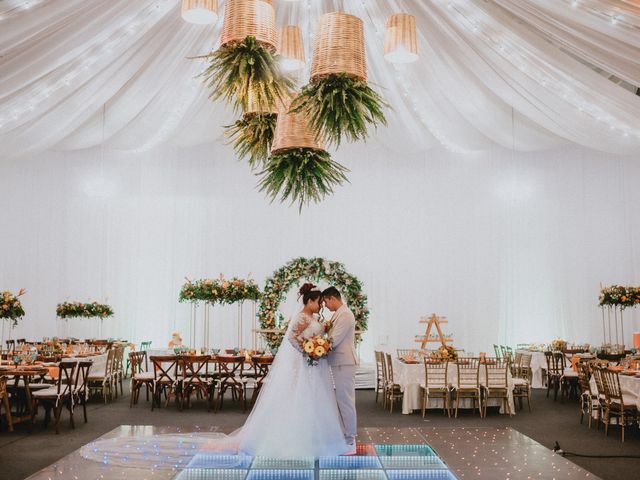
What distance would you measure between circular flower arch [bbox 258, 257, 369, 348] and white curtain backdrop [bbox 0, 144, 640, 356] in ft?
6.77

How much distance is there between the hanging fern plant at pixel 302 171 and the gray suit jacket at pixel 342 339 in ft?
7.94

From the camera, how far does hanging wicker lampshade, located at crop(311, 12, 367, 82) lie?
127 inches

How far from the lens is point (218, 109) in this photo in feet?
42.8

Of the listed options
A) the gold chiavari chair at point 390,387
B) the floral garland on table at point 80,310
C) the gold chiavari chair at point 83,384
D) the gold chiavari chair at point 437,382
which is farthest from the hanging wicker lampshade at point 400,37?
the floral garland on table at point 80,310

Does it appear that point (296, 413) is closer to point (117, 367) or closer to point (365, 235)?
point (117, 367)

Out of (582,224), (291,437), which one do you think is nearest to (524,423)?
(291,437)

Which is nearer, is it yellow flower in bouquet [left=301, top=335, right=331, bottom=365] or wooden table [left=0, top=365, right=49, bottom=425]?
yellow flower in bouquet [left=301, top=335, right=331, bottom=365]

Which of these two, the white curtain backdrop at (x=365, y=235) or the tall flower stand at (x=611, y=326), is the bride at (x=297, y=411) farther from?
the tall flower stand at (x=611, y=326)

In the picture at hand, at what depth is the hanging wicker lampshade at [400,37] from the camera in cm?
479

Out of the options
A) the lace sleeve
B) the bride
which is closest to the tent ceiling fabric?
the lace sleeve

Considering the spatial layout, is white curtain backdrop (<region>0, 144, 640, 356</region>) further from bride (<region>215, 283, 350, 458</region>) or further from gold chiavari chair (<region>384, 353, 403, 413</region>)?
bride (<region>215, 283, 350, 458</region>)

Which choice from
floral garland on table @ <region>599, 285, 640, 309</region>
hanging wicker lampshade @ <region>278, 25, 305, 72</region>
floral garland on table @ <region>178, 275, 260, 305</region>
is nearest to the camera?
hanging wicker lampshade @ <region>278, 25, 305, 72</region>

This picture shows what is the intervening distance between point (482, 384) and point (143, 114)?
808 cm

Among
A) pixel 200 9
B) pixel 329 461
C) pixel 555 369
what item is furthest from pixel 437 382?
pixel 200 9
